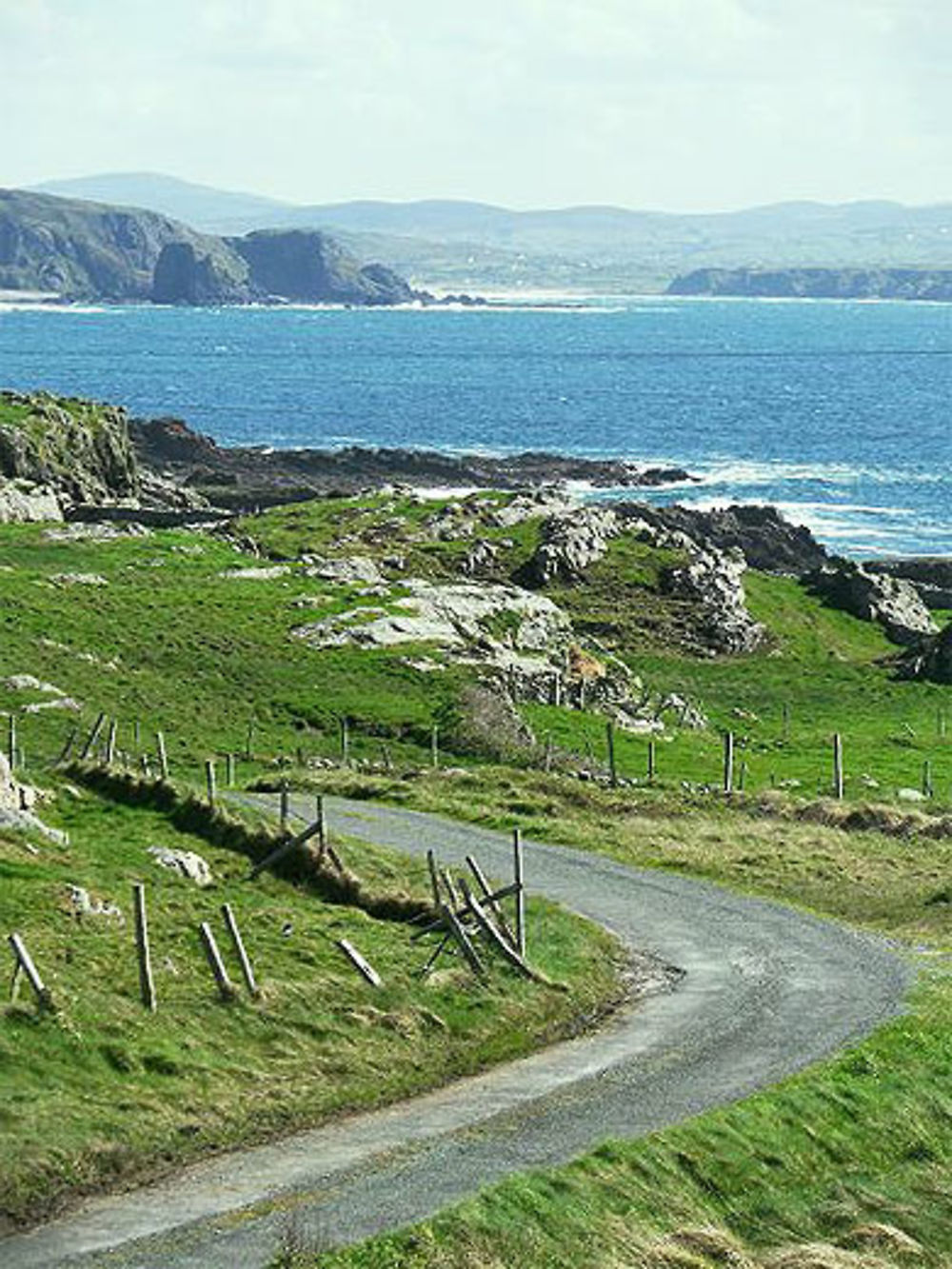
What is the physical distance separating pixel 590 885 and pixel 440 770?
1972 cm

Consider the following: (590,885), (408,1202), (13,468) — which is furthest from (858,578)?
(408,1202)

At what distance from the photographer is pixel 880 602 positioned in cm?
12319

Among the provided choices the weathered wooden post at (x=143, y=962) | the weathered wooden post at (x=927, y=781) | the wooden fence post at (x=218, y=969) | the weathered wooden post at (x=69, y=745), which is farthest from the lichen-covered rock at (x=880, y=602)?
the weathered wooden post at (x=143, y=962)

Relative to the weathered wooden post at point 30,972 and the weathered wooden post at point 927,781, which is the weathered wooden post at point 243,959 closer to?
the weathered wooden post at point 30,972

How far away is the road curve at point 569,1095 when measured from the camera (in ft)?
88.8

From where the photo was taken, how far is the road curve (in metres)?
27.1

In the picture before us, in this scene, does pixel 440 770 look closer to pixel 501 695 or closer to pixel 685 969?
pixel 501 695

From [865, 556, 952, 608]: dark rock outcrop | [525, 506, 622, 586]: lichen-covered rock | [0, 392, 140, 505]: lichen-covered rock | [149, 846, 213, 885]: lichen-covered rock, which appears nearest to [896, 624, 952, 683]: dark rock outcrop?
[525, 506, 622, 586]: lichen-covered rock

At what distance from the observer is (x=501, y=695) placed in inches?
3430

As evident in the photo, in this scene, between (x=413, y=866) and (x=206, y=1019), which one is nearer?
(x=206, y=1019)

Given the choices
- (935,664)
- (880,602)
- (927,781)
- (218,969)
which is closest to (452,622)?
(935,664)

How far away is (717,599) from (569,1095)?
8424 cm

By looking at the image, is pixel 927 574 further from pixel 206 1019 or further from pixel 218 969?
pixel 206 1019

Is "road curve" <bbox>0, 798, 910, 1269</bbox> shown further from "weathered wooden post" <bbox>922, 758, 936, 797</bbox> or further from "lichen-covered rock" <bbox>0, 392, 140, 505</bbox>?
"lichen-covered rock" <bbox>0, 392, 140, 505</bbox>
